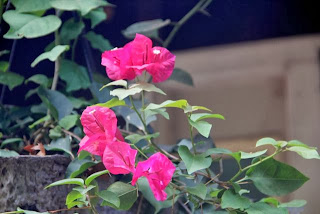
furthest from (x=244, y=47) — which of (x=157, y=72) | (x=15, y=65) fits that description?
(x=157, y=72)

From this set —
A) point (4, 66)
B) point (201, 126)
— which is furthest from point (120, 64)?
point (4, 66)

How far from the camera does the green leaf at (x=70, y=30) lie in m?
1.02

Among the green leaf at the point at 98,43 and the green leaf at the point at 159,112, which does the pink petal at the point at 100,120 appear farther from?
the green leaf at the point at 98,43

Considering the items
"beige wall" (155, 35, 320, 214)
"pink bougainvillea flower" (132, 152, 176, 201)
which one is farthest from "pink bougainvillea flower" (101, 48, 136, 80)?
"beige wall" (155, 35, 320, 214)

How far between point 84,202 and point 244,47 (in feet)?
3.63

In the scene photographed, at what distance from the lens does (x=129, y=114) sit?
→ 3.05 feet

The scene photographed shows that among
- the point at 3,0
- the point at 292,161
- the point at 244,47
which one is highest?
the point at 3,0

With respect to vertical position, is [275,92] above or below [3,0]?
below

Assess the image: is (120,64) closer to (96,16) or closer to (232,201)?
(232,201)

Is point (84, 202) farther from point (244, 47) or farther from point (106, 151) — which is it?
point (244, 47)

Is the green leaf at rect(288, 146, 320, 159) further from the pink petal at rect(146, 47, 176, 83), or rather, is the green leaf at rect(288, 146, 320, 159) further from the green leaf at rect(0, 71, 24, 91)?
the green leaf at rect(0, 71, 24, 91)

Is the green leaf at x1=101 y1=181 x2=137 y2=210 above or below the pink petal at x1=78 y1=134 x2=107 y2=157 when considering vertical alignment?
below

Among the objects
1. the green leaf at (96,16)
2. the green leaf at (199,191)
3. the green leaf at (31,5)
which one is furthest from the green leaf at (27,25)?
the green leaf at (199,191)

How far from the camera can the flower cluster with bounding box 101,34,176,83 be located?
718mm
